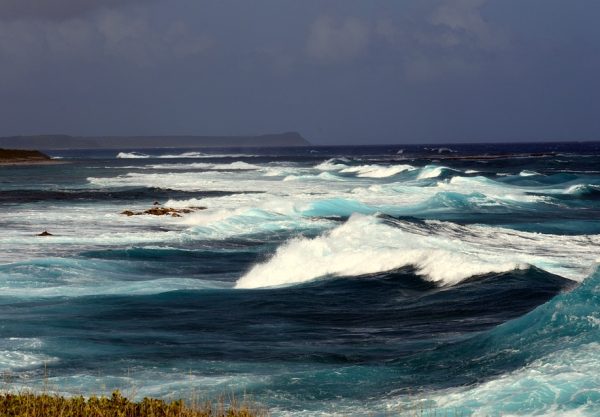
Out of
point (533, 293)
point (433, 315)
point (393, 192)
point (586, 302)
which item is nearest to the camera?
point (586, 302)

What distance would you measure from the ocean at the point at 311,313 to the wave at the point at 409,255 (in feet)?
0.24

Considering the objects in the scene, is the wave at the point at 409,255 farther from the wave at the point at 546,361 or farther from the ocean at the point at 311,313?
the wave at the point at 546,361

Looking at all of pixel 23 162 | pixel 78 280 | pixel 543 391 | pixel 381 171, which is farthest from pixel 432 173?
pixel 543 391

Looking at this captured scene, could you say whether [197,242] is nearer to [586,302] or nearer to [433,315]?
[433,315]

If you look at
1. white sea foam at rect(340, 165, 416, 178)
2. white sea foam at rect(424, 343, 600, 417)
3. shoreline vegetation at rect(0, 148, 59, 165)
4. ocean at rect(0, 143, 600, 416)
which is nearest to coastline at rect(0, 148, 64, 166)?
shoreline vegetation at rect(0, 148, 59, 165)

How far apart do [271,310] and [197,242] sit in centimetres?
1299

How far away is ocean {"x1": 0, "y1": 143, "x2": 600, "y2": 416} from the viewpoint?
1275 cm

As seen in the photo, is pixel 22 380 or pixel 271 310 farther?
pixel 271 310

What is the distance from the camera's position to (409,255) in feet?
81.1

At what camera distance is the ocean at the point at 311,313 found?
12750 mm

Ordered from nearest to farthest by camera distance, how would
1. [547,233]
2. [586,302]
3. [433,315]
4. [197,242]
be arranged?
[586,302] → [433,315] → [197,242] → [547,233]

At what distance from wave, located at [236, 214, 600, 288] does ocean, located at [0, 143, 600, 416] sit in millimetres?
72

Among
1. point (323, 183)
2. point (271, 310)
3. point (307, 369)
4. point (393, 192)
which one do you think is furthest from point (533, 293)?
point (323, 183)

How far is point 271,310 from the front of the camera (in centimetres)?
1903
